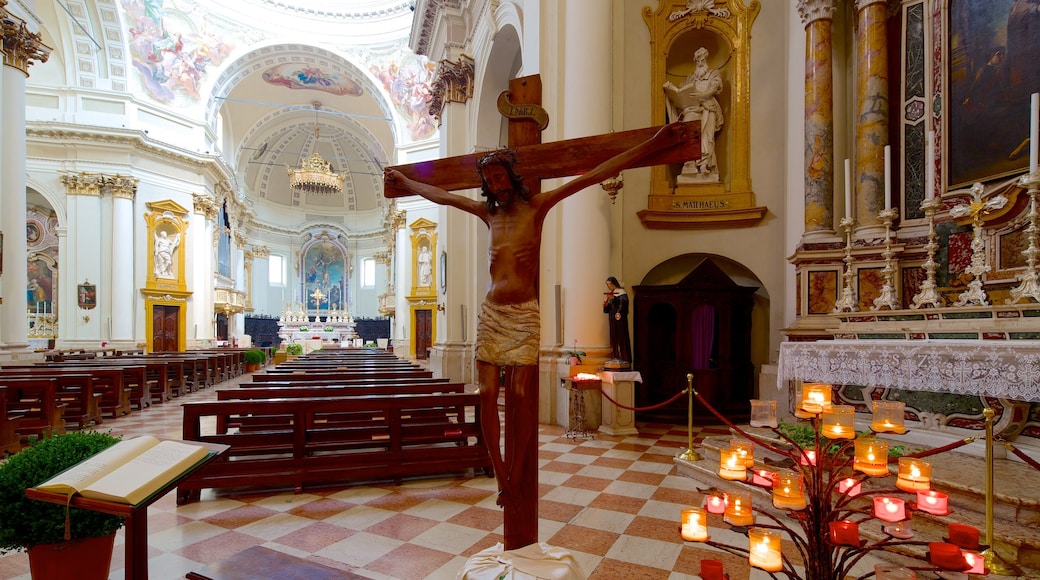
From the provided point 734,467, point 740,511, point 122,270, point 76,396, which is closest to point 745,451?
point 734,467

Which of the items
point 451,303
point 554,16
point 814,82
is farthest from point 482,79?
point 814,82

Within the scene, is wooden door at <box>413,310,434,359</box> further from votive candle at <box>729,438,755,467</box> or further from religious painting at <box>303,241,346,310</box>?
votive candle at <box>729,438,755,467</box>

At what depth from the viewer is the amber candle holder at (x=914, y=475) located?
2.01 metres

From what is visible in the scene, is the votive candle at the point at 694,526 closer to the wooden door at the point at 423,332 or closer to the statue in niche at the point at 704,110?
the statue in niche at the point at 704,110

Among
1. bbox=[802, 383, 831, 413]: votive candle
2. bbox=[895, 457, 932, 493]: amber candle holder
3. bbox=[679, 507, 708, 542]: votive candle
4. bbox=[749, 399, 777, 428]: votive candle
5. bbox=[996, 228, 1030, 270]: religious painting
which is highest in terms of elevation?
bbox=[996, 228, 1030, 270]: religious painting

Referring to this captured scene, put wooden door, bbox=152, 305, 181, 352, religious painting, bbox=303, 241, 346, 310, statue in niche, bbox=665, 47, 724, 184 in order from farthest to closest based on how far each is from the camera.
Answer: religious painting, bbox=303, 241, 346, 310 < wooden door, bbox=152, 305, 181, 352 < statue in niche, bbox=665, 47, 724, 184

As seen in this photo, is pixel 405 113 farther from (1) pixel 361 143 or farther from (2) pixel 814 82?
(2) pixel 814 82

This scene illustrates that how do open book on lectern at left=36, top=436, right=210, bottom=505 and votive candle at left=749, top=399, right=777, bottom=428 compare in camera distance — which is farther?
votive candle at left=749, top=399, right=777, bottom=428

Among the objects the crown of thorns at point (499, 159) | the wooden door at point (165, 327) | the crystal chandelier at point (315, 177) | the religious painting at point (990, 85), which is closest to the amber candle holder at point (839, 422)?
the crown of thorns at point (499, 159)

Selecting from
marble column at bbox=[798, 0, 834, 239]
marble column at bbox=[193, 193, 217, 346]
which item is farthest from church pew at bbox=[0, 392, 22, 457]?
marble column at bbox=[193, 193, 217, 346]

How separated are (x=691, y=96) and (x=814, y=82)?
2.09 metres

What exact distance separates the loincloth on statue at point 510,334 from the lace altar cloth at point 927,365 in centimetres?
320

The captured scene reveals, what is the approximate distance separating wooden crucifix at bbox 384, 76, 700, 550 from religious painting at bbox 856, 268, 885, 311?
4969 mm

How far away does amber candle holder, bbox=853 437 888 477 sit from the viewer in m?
2.03
